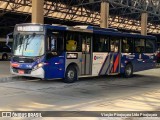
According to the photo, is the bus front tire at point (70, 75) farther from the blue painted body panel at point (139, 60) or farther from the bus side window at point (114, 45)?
the blue painted body panel at point (139, 60)

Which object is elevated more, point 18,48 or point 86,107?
point 18,48

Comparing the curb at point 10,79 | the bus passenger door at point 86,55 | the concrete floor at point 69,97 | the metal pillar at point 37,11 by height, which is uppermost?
the metal pillar at point 37,11

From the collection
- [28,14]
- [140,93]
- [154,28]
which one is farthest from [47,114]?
[154,28]

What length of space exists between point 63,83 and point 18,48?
2618mm

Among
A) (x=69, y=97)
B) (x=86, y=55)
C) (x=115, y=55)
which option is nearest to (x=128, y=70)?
(x=115, y=55)

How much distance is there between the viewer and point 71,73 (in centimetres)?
1822

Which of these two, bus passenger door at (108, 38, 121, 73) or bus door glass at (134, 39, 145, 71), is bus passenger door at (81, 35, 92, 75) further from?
bus door glass at (134, 39, 145, 71)

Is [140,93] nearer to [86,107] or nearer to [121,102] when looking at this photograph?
[121,102]

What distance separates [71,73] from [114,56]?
406cm

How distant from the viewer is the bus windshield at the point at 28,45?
1694 cm

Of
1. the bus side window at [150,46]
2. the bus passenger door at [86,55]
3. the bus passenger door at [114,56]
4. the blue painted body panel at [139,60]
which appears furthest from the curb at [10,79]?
the bus side window at [150,46]

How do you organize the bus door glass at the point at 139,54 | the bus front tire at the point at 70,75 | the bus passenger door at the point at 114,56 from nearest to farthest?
the bus front tire at the point at 70,75
the bus passenger door at the point at 114,56
the bus door glass at the point at 139,54

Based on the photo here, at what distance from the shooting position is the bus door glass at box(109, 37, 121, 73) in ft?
69.8

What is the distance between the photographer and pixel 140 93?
15516 mm
